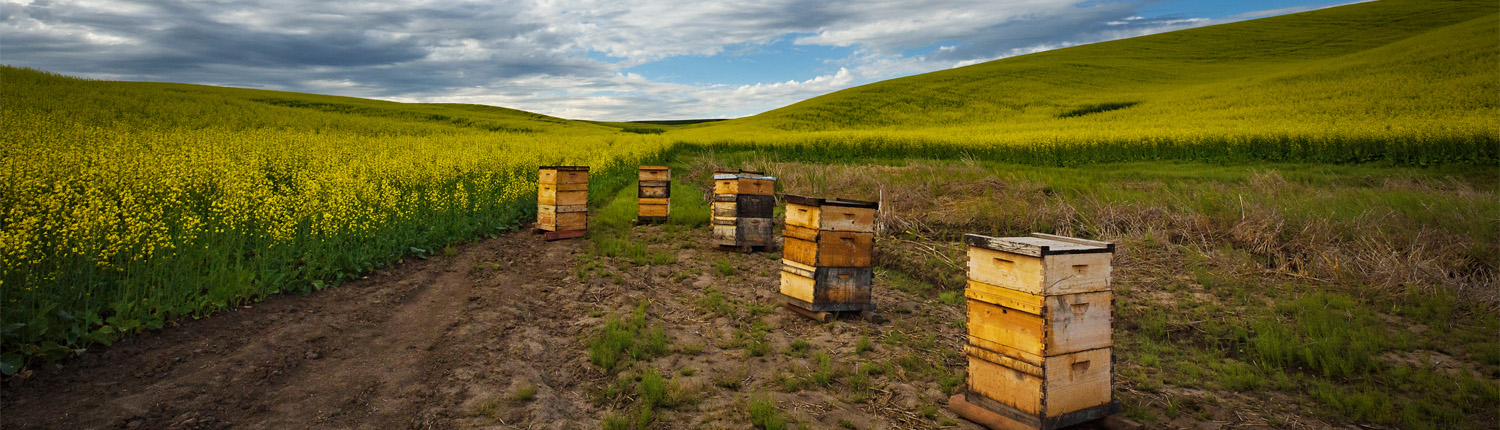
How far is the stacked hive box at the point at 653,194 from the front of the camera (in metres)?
12.3

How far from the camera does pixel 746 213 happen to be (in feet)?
34.1

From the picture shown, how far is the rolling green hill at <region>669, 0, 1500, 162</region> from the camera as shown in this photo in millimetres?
18656

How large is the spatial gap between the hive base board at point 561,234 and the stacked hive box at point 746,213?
7.58ft

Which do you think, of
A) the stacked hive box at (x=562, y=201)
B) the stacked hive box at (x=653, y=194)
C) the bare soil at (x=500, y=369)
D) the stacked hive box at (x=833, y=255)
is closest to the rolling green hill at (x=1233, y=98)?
the stacked hive box at (x=653, y=194)

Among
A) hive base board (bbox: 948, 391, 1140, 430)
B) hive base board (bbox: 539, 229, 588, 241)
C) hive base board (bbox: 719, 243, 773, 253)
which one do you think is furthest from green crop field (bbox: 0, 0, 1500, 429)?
hive base board (bbox: 719, 243, 773, 253)

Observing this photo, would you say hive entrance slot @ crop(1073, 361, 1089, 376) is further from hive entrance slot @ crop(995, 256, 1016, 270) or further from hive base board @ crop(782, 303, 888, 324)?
hive base board @ crop(782, 303, 888, 324)

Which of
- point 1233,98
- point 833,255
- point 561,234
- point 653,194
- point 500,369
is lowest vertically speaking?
point 500,369

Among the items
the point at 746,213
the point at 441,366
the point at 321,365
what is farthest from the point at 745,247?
the point at 321,365

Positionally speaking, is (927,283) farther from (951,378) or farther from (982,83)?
(982,83)

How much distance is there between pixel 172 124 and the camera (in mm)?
18328

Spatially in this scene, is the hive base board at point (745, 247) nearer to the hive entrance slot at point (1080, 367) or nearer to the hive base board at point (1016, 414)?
the hive base board at point (1016, 414)

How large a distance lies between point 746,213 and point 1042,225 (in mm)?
4429

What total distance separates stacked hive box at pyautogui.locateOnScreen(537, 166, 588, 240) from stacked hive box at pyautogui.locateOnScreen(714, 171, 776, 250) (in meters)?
2.28

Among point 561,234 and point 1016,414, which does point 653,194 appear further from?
point 1016,414
